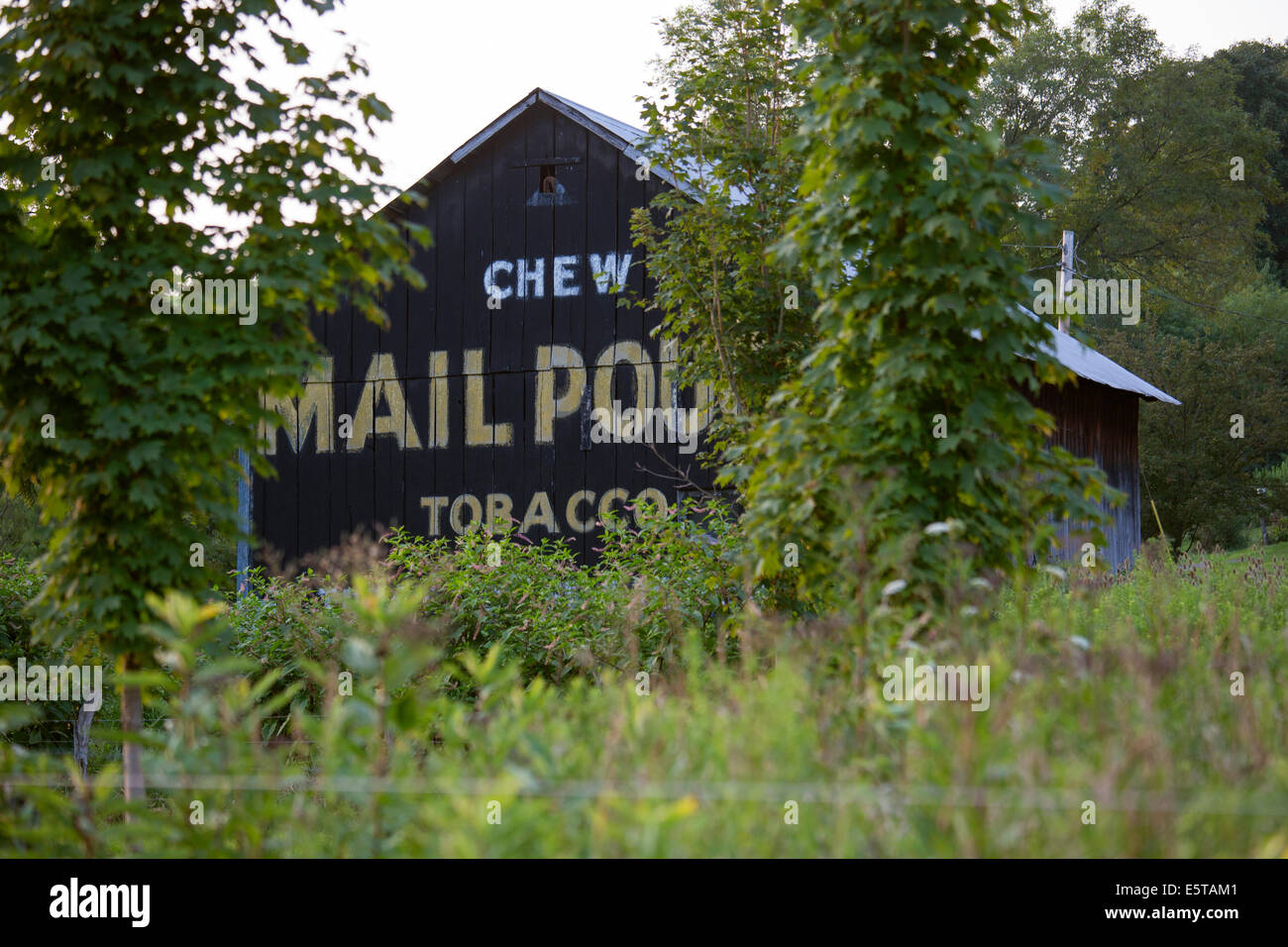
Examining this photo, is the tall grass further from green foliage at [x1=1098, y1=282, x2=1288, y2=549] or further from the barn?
green foliage at [x1=1098, y1=282, x2=1288, y2=549]

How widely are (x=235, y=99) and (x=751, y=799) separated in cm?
388

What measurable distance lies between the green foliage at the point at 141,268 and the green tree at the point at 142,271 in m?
0.01

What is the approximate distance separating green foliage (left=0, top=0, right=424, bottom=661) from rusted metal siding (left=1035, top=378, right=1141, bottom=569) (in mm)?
13905

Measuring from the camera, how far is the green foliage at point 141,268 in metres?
5.06

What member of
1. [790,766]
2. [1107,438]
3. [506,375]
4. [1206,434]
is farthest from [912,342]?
[1206,434]

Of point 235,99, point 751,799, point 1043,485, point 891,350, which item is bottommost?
point 751,799

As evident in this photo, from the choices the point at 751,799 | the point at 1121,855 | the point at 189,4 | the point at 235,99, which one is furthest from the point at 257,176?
the point at 1121,855

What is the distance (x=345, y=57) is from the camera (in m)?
5.45

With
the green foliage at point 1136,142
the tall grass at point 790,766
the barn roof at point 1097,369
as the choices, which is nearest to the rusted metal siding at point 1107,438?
the barn roof at point 1097,369

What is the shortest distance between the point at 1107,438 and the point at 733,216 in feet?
45.2

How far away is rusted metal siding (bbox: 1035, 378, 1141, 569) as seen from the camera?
18.3 meters

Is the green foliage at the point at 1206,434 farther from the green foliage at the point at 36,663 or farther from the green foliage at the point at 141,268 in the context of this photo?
the green foliage at the point at 141,268

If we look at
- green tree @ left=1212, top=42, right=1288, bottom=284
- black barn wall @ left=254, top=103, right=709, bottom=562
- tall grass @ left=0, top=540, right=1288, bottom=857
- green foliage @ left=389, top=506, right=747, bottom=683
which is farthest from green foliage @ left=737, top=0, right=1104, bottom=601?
green tree @ left=1212, top=42, right=1288, bottom=284
